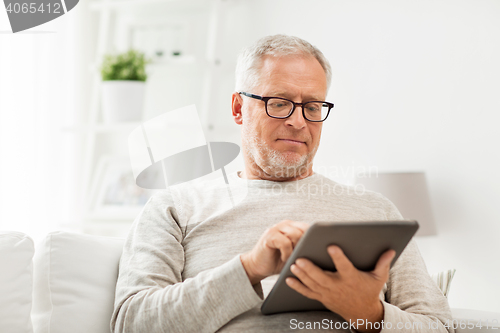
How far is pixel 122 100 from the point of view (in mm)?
2354

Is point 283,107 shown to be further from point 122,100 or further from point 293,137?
point 122,100

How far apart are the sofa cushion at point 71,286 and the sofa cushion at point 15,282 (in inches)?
1.4

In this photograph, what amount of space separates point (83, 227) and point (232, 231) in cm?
158

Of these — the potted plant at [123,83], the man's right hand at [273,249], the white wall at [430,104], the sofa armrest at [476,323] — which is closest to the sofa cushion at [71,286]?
the man's right hand at [273,249]

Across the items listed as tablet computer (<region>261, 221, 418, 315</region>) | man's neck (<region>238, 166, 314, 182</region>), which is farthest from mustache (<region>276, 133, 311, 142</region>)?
tablet computer (<region>261, 221, 418, 315</region>)

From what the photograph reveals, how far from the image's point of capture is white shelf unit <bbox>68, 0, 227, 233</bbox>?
2.34m

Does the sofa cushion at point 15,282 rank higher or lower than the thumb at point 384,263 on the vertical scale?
lower

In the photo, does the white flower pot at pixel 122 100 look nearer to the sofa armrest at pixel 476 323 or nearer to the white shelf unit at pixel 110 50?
the white shelf unit at pixel 110 50

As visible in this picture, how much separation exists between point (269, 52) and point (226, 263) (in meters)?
0.67

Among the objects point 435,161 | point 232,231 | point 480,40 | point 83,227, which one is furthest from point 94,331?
point 480,40

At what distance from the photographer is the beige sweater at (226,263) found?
94cm

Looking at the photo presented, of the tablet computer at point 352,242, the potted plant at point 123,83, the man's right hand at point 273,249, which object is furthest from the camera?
the potted plant at point 123,83

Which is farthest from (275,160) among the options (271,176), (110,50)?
(110,50)

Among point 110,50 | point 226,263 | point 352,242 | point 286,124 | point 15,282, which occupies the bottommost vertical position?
point 15,282
